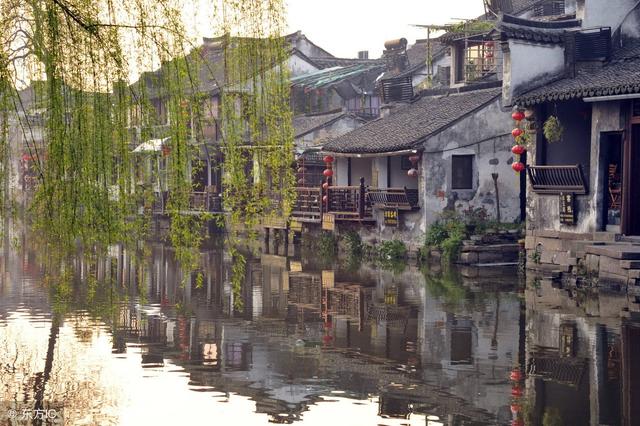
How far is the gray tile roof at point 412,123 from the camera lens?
31766 mm

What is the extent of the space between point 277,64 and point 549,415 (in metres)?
4.85

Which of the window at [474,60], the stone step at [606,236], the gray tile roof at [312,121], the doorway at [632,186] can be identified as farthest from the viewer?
the gray tile roof at [312,121]

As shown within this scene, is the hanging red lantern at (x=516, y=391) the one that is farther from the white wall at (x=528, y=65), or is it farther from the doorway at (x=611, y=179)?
the white wall at (x=528, y=65)

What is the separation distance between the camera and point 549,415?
38.0 ft

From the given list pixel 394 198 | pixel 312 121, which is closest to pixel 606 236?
pixel 394 198

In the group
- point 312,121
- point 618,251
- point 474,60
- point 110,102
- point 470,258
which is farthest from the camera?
point 312,121

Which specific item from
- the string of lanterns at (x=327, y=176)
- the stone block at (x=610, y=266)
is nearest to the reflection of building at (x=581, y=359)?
the stone block at (x=610, y=266)

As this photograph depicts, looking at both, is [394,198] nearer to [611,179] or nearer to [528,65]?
[528,65]

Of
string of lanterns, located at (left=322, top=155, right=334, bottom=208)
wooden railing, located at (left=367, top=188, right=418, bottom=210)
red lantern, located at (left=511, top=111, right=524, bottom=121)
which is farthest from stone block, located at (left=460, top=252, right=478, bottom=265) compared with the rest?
string of lanterns, located at (left=322, top=155, right=334, bottom=208)

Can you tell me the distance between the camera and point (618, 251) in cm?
2202

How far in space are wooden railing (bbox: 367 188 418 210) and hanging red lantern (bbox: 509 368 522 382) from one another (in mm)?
17833

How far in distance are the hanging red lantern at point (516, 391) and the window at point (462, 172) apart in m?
19.1

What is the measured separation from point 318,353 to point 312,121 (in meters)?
30.0

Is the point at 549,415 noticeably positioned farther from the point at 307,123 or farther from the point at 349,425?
the point at 307,123
